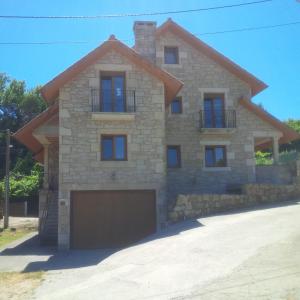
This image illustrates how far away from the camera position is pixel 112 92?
17391mm

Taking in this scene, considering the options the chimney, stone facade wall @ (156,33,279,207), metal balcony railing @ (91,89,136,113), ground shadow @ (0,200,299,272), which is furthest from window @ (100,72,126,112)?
ground shadow @ (0,200,299,272)

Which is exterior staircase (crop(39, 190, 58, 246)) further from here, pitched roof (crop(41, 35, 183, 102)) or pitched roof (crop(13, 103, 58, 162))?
pitched roof (crop(41, 35, 183, 102))

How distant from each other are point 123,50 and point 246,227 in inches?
352

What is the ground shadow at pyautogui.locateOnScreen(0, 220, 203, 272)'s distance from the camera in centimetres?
1290

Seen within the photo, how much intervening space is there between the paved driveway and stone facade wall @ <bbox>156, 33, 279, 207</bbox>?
5417mm

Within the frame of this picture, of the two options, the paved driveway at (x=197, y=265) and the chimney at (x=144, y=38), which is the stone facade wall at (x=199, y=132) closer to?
the chimney at (x=144, y=38)

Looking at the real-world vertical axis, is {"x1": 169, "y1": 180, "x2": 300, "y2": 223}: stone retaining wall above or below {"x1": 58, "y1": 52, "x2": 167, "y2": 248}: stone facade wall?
below

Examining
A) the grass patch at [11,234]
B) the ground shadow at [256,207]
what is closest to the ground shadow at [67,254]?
the ground shadow at [256,207]

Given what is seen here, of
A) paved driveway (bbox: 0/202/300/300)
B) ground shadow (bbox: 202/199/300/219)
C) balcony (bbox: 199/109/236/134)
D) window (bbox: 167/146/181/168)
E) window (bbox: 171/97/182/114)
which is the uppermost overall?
window (bbox: 171/97/182/114)

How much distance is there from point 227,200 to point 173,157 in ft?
15.5

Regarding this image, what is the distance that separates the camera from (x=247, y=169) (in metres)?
20.8

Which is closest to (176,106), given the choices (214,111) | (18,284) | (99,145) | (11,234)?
(214,111)

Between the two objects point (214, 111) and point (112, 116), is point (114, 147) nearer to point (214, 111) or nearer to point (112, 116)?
point (112, 116)

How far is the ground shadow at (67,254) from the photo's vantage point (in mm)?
12902
